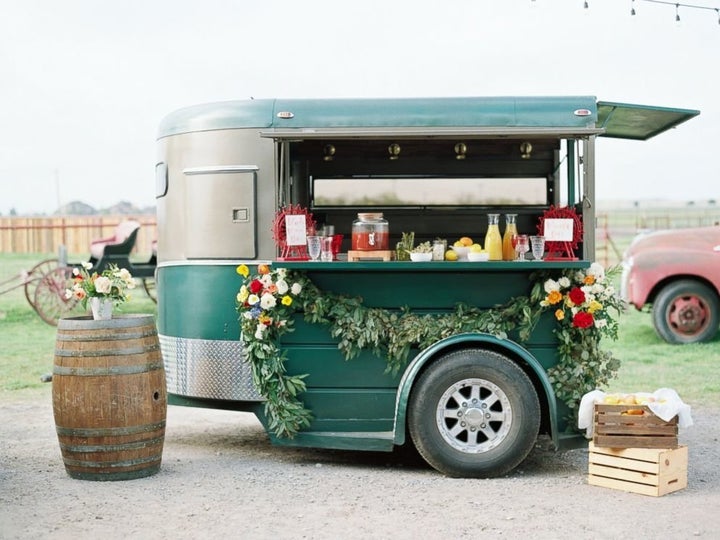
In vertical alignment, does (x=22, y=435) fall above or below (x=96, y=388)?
below

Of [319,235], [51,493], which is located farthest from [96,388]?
[319,235]

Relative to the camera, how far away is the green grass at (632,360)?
1016 centimetres

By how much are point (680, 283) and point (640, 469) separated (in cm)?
741

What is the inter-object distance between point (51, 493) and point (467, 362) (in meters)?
2.57

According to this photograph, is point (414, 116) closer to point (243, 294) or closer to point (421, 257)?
point (421, 257)

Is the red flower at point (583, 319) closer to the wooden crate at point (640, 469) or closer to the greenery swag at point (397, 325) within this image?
the greenery swag at point (397, 325)

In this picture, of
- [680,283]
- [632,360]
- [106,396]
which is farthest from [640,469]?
[680,283]

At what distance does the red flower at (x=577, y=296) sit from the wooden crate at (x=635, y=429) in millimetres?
667

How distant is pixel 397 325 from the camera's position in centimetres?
631

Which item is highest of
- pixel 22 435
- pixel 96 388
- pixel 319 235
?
pixel 319 235

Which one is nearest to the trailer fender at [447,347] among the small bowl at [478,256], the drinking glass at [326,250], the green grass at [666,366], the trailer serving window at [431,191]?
the small bowl at [478,256]

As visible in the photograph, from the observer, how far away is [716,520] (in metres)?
5.15

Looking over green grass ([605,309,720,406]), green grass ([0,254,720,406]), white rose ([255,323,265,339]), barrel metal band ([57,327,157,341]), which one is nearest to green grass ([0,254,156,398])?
green grass ([0,254,720,406])

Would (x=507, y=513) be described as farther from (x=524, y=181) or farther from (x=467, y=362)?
(x=524, y=181)
